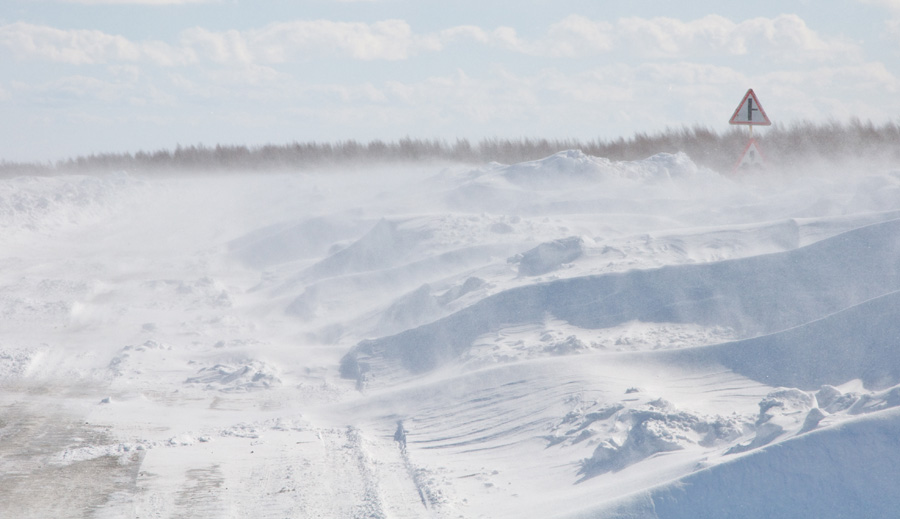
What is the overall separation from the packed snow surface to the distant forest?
4525mm

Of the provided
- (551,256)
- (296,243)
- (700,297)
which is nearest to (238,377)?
(551,256)

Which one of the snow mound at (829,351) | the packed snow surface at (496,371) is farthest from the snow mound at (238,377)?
the snow mound at (829,351)

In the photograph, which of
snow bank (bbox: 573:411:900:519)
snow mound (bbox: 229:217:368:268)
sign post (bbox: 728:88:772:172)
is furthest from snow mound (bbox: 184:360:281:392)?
sign post (bbox: 728:88:772:172)

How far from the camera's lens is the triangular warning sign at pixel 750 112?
40.4ft

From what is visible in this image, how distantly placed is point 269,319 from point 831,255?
6495 millimetres

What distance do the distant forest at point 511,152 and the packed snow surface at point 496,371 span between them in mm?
4525

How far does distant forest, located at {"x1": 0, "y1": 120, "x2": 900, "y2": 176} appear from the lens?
17728 millimetres

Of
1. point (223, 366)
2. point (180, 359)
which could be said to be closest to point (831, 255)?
point (223, 366)

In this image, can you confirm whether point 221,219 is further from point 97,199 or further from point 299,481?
point 299,481

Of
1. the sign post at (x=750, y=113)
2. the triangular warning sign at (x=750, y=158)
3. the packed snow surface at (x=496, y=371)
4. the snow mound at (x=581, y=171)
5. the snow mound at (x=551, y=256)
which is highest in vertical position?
the sign post at (x=750, y=113)

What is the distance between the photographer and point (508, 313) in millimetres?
7918

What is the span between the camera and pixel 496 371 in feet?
22.1

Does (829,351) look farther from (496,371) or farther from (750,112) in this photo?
(750,112)

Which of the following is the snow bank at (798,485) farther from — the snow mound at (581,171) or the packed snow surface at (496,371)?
the snow mound at (581,171)
